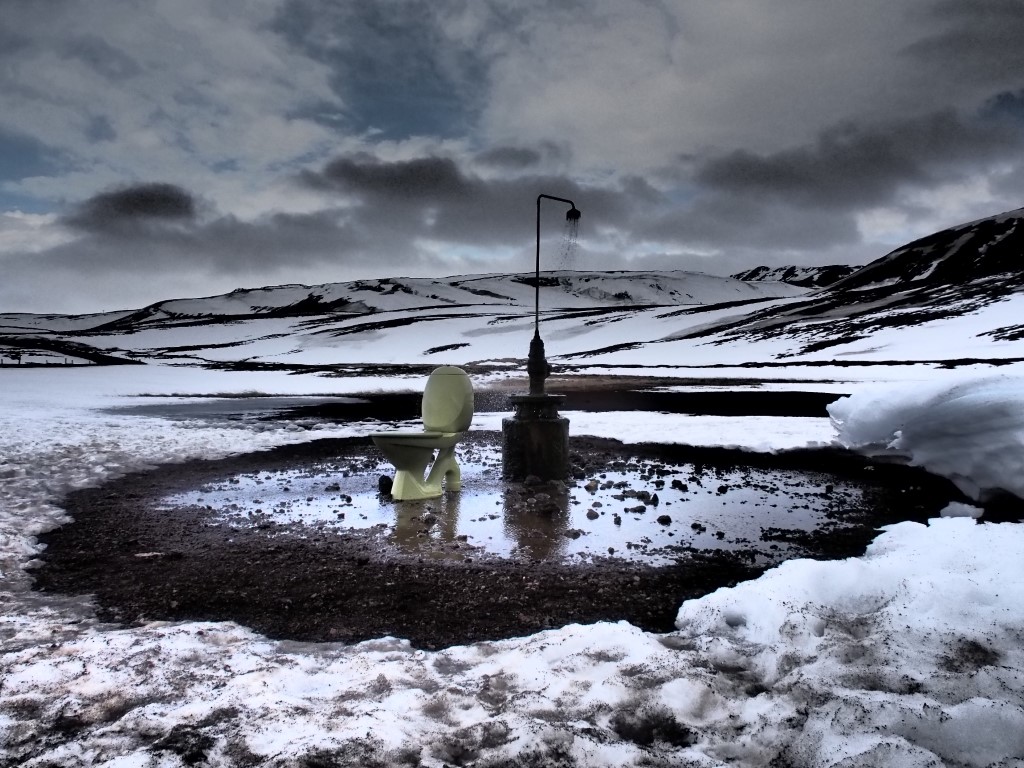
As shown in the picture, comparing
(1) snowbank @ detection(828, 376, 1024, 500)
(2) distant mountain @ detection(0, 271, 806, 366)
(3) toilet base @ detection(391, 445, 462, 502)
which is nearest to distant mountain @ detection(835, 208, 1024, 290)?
(2) distant mountain @ detection(0, 271, 806, 366)

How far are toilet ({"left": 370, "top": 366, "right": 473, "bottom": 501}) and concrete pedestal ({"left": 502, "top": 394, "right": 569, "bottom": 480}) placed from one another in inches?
40.7

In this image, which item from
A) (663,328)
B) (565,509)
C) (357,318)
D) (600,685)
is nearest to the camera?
(600,685)

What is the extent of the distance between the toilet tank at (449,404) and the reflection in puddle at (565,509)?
98cm

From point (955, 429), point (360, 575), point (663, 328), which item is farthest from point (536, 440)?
point (663, 328)

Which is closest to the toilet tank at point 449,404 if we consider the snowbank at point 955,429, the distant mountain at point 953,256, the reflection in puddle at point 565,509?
the reflection in puddle at point 565,509

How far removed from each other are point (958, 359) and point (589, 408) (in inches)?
884

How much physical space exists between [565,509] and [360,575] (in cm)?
312

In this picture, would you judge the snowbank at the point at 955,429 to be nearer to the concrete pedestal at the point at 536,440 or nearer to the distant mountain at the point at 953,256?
the concrete pedestal at the point at 536,440

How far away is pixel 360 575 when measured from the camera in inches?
221

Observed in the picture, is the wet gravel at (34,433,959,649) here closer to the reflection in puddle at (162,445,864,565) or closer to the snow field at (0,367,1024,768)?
the reflection in puddle at (162,445,864,565)

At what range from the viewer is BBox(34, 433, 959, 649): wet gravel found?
15.3ft

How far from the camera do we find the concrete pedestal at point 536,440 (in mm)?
9539

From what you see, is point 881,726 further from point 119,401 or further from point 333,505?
point 119,401

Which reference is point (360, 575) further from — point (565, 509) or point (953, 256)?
point (953, 256)
